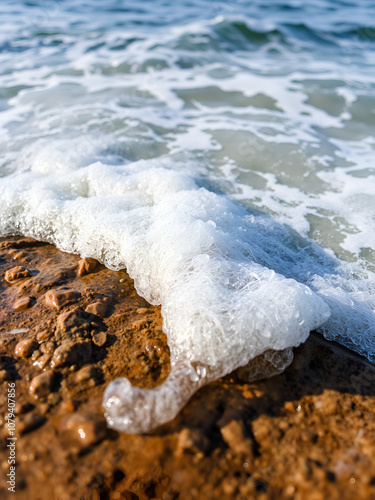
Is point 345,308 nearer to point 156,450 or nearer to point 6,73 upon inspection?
point 156,450

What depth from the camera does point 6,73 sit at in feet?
21.8

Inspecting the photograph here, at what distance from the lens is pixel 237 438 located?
54.6 inches

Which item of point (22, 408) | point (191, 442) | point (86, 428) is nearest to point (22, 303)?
point (22, 408)

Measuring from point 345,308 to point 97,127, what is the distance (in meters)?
3.90

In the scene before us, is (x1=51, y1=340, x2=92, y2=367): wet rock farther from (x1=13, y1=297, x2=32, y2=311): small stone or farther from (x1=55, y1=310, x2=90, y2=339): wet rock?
(x1=13, y1=297, x2=32, y2=311): small stone

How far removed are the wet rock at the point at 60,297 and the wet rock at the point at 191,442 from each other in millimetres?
1056

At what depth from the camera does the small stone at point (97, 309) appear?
1987 mm

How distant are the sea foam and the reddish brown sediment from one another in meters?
0.10

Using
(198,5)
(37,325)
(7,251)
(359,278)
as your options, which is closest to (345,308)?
(359,278)

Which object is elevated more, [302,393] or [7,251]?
[7,251]

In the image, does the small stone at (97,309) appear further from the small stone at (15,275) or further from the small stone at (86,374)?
the small stone at (15,275)

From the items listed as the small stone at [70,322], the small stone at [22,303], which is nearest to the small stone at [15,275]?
the small stone at [22,303]

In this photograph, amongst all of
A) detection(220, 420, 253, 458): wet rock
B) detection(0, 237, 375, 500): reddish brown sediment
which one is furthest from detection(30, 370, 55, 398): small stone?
detection(220, 420, 253, 458): wet rock

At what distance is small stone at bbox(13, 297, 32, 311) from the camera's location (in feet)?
6.74
